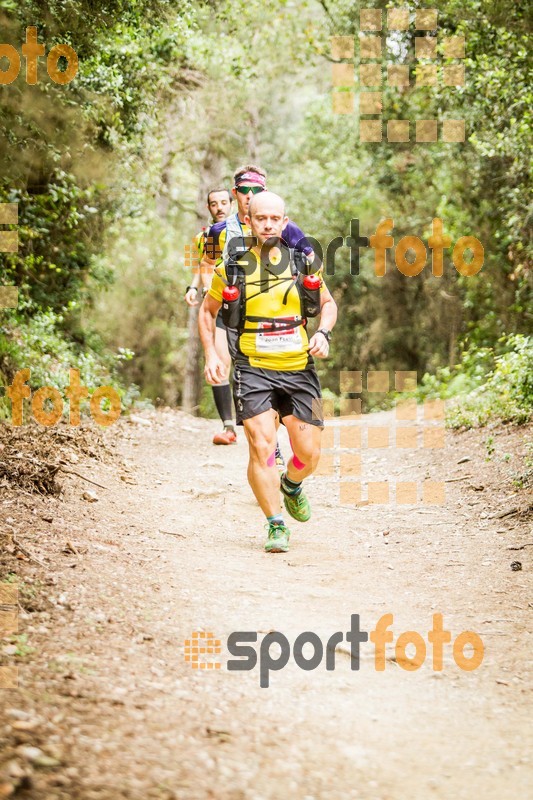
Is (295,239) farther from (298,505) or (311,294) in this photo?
(298,505)

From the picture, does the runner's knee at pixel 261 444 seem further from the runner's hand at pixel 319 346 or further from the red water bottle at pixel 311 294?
the red water bottle at pixel 311 294

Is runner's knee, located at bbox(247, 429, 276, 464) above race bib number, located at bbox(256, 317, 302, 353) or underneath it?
underneath

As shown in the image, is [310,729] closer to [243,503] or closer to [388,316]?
[243,503]

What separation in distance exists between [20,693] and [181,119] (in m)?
17.4

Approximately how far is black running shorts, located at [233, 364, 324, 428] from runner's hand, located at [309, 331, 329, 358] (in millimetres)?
293

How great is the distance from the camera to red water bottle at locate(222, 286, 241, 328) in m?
5.50

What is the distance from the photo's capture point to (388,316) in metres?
23.7

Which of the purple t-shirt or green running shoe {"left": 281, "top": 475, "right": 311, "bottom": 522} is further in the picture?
green running shoe {"left": 281, "top": 475, "right": 311, "bottom": 522}

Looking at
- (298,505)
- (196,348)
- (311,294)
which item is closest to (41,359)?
(298,505)

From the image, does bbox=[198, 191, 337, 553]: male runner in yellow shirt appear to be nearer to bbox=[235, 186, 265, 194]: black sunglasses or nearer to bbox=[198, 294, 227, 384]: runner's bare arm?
bbox=[198, 294, 227, 384]: runner's bare arm

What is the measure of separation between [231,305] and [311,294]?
546 millimetres

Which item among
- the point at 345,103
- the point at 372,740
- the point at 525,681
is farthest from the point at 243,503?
the point at 345,103

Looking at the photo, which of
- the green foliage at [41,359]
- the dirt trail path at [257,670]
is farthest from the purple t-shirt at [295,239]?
the green foliage at [41,359]

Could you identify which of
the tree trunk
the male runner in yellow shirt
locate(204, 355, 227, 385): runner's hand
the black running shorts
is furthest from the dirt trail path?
the tree trunk
